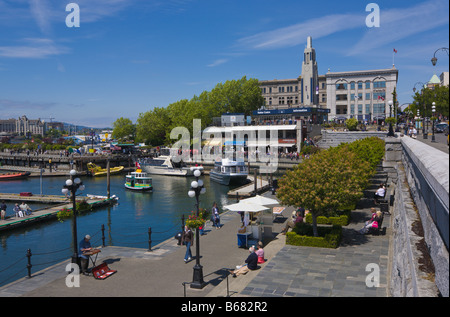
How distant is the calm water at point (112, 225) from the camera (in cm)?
2500

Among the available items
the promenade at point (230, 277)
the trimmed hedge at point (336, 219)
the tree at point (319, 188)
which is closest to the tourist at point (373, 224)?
the promenade at point (230, 277)

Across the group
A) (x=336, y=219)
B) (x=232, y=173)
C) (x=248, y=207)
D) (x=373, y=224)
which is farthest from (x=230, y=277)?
(x=232, y=173)

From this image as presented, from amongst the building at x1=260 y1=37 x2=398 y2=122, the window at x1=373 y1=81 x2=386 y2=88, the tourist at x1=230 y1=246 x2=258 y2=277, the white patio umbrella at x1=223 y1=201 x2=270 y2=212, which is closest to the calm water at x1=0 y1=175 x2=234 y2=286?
the white patio umbrella at x1=223 y1=201 x2=270 y2=212

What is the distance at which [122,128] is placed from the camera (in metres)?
129

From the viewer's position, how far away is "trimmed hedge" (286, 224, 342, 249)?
58.4ft

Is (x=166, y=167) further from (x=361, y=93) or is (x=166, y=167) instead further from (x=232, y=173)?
(x=361, y=93)

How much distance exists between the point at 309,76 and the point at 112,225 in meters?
64.4

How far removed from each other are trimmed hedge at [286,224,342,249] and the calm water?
1002cm

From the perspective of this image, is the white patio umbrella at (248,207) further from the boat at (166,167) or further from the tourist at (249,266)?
the boat at (166,167)

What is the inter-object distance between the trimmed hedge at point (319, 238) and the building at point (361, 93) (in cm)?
8029
